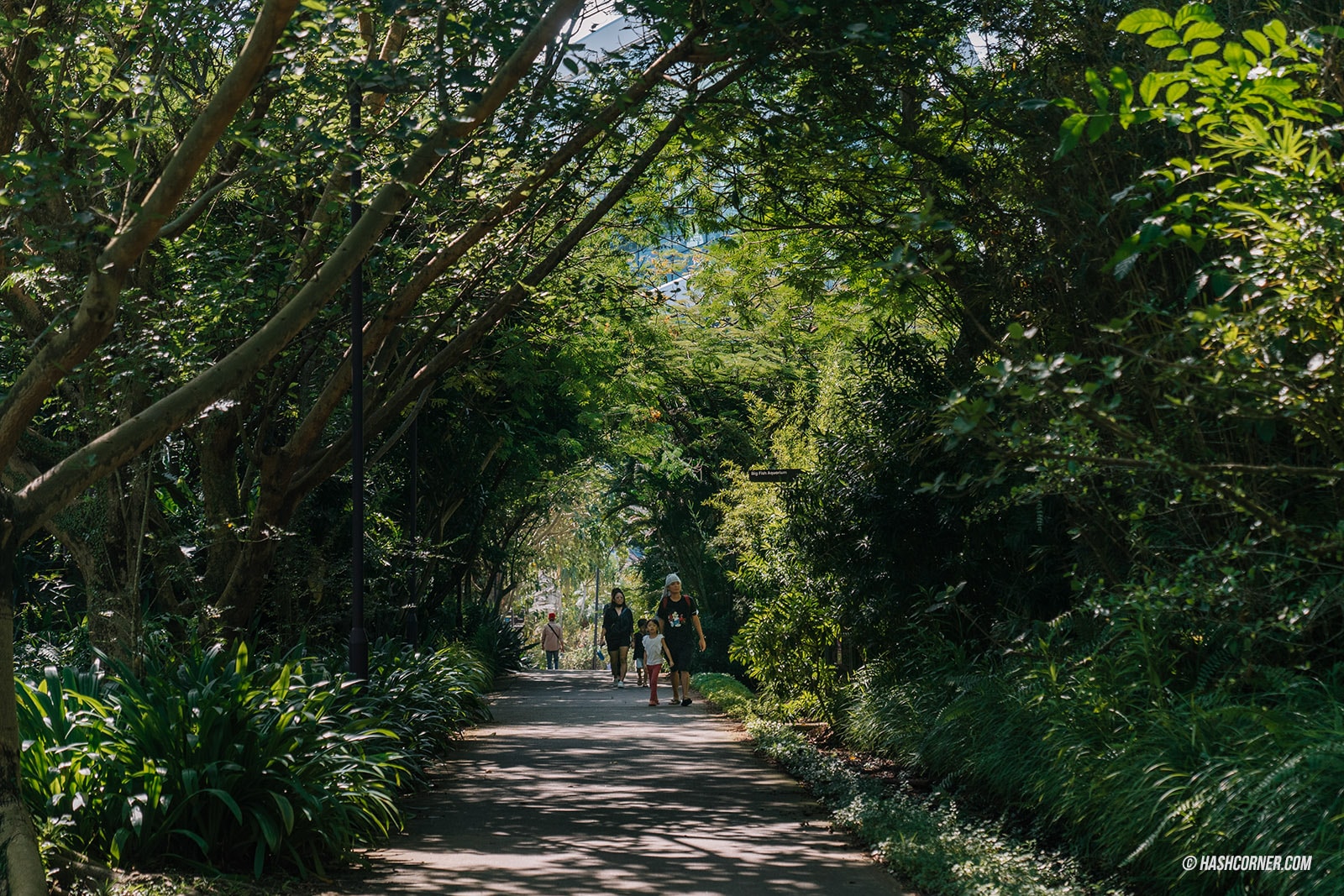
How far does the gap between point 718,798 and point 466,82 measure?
6357mm

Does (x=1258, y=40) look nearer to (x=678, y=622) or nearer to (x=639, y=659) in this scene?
(x=678, y=622)

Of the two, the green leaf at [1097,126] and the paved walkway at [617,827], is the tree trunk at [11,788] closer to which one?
the paved walkway at [617,827]

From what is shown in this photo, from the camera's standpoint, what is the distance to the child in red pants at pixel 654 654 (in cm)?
2045

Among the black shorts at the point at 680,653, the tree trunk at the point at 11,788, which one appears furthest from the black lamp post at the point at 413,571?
the tree trunk at the point at 11,788

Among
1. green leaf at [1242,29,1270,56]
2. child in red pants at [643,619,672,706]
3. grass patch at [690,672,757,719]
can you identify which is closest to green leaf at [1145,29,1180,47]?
green leaf at [1242,29,1270,56]

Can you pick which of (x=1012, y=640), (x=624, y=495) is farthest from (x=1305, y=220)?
(x=624, y=495)

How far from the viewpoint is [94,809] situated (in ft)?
23.2

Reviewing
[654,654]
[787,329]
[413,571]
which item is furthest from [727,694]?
[787,329]

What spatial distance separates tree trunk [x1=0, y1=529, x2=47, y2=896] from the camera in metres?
5.82

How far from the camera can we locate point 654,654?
20.8m

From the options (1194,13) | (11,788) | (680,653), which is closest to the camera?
(1194,13)

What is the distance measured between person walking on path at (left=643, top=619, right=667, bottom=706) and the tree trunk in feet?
47.0

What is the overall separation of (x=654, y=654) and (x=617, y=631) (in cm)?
470

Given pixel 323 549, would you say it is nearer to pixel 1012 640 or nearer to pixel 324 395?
pixel 324 395
